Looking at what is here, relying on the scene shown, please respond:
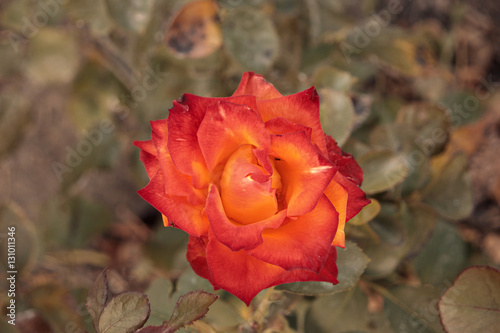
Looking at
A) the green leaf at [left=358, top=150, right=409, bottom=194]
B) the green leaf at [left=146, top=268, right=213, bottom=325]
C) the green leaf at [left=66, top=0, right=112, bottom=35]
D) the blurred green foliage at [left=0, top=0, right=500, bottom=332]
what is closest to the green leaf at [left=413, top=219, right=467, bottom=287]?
the blurred green foliage at [left=0, top=0, right=500, bottom=332]

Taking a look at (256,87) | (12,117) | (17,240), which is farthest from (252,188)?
(12,117)

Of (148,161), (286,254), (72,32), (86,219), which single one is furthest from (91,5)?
(286,254)

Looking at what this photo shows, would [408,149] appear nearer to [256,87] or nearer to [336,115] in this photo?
[336,115]

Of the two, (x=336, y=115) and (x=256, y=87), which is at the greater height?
(x=256, y=87)

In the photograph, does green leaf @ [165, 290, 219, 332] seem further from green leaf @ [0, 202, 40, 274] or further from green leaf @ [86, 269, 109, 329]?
green leaf @ [0, 202, 40, 274]

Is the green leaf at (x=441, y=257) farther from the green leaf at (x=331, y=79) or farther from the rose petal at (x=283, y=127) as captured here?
the rose petal at (x=283, y=127)

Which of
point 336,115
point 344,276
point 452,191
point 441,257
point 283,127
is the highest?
point 283,127

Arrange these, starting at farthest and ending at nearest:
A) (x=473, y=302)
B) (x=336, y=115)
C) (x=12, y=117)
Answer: (x=12, y=117), (x=336, y=115), (x=473, y=302)
